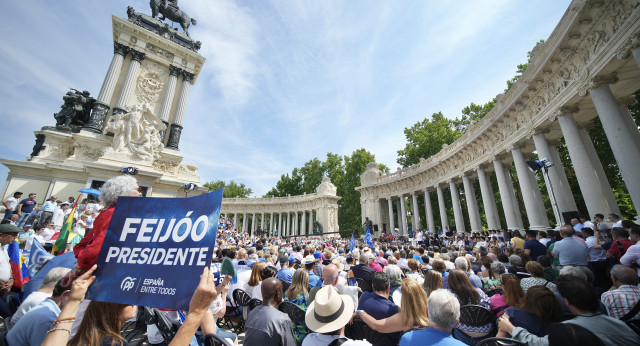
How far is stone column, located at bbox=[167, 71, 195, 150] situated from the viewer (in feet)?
65.1

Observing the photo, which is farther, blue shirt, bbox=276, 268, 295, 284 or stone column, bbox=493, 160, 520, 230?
stone column, bbox=493, 160, 520, 230

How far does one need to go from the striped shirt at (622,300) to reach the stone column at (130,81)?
77.6 feet

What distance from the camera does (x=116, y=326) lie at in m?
1.82

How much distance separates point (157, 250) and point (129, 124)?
723 inches

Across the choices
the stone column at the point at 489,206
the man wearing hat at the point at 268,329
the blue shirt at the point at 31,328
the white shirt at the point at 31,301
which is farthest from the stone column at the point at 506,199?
the white shirt at the point at 31,301

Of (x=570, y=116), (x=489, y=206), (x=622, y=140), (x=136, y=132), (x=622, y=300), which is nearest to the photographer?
(x=622, y=300)

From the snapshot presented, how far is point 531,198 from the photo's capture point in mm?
14273

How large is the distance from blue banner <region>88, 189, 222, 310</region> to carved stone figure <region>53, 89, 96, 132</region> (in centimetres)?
2049

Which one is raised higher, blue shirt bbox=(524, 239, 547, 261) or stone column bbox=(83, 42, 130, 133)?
stone column bbox=(83, 42, 130, 133)

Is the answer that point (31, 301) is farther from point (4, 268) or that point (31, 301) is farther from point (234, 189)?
point (234, 189)

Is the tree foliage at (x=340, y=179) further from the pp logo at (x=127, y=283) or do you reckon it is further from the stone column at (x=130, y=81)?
the pp logo at (x=127, y=283)

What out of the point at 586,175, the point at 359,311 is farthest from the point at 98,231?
the point at 586,175

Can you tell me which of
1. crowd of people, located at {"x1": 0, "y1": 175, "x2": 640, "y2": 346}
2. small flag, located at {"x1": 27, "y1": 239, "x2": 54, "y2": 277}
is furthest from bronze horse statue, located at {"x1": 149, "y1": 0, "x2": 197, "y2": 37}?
crowd of people, located at {"x1": 0, "y1": 175, "x2": 640, "y2": 346}

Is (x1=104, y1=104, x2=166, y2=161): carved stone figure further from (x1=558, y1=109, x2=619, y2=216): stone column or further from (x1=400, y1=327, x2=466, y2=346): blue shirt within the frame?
(x1=558, y1=109, x2=619, y2=216): stone column
